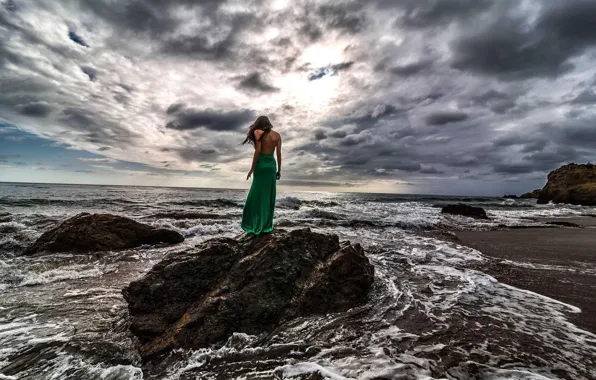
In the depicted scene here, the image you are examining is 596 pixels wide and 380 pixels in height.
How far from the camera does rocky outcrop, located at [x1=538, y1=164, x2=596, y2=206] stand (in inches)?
1652

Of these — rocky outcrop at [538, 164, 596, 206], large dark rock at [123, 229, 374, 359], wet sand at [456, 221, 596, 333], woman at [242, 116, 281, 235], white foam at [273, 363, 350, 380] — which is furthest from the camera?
rocky outcrop at [538, 164, 596, 206]

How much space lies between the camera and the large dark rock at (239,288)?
12.4 ft

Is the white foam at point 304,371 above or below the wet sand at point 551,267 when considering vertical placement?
below

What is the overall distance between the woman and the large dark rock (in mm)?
535

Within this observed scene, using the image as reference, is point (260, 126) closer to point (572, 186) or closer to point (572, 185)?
point (572, 186)

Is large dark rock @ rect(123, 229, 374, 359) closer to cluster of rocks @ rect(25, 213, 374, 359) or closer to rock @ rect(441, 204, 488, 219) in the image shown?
cluster of rocks @ rect(25, 213, 374, 359)

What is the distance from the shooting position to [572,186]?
47.4 m

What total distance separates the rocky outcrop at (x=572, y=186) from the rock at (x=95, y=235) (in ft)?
182

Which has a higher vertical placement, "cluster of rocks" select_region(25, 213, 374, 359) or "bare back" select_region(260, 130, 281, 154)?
"bare back" select_region(260, 130, 281, 154)

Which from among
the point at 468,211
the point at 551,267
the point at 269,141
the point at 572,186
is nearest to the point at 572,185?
the point at 572,186

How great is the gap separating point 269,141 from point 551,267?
7434 millimetres

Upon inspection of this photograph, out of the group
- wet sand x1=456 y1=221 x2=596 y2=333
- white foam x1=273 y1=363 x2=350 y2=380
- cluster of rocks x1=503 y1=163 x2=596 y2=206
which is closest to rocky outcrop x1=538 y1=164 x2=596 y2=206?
cluster of rocks x1=503 y1=163 x2=596 y2=206

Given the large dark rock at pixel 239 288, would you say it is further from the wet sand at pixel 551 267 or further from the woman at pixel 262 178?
the wet sand at pixel 551 267

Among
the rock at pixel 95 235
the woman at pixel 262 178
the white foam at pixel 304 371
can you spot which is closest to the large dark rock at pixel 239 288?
the woman at pixel 262 178
